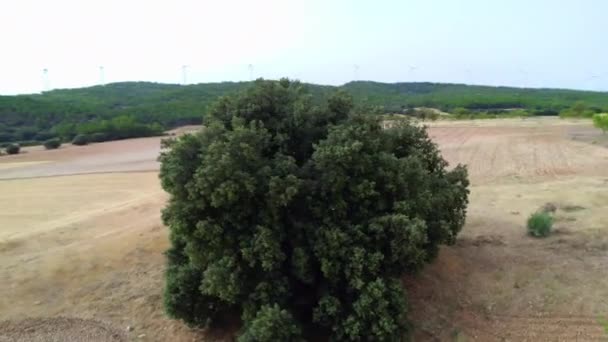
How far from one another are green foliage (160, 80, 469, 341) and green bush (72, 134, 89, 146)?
158ft

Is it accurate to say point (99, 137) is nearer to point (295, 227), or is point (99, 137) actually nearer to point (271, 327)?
point (295, 227)

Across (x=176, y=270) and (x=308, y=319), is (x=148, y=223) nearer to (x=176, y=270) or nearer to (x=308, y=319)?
(x=176, y=270)

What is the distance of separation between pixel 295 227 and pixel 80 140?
5029 centimetres

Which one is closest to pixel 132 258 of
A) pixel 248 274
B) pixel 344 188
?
pixel 248 274

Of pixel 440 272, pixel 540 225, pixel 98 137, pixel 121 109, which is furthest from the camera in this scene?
pixel 121 109

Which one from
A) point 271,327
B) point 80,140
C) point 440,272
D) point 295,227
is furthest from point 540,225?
point 80,140

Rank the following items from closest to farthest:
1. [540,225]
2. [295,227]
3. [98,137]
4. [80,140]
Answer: [295,227] < [540,225] < [80,140] < [98,137]

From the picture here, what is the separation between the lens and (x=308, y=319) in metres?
9.16

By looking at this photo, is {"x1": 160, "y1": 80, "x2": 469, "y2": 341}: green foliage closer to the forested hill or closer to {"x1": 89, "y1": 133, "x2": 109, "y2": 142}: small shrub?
the forested hill

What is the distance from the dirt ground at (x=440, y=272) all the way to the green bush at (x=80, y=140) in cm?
3396

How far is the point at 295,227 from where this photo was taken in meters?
8.79

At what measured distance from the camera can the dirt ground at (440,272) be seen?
9.78 metres

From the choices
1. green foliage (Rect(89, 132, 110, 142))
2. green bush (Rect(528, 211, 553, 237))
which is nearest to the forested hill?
green foliage (Rect(89, 132, 110, 142))

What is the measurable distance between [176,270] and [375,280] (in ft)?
12.1
